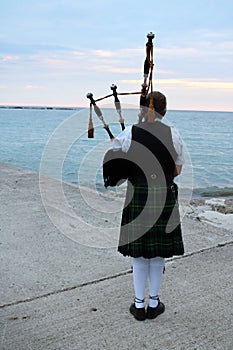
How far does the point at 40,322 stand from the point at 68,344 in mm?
309

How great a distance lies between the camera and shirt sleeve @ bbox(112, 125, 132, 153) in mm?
2684

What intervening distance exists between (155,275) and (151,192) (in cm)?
59

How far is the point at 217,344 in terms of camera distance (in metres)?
2.66

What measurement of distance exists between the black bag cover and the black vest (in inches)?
1.7

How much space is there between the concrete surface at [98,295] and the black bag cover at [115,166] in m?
0.90

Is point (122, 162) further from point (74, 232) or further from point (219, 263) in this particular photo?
point (74, 232)

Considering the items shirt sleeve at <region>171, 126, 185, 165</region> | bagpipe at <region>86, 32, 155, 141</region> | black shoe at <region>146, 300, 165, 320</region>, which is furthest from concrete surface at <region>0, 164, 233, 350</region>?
bagpipe at <region>86, 32, 155, 141</region>

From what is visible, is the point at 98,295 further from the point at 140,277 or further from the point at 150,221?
the point at 150,221

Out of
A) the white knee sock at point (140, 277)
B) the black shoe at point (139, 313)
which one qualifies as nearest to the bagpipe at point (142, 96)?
the white knee sock at point (140, 277)

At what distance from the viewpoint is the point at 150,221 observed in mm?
2787

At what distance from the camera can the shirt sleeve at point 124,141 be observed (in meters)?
2.68

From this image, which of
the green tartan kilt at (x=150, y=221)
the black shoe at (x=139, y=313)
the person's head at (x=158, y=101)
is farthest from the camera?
the black shoe at (x=139, y=313)

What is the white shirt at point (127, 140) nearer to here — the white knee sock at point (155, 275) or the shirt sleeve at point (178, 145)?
the shirt sleeve at point (178, 145)

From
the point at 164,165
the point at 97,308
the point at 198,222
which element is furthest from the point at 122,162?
the point at 198,222
